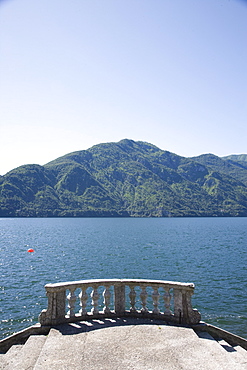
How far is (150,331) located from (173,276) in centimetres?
2569

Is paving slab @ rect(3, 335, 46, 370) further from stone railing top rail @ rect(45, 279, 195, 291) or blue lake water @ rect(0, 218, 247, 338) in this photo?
blue lake water @ rect(0, 218, 247, 338)

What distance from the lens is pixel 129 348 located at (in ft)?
22.8

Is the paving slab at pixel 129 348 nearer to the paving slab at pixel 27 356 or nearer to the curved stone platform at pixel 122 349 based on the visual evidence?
the curved stone platform at pixel 122 349

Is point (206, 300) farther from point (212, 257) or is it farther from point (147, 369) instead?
point (212, 257)

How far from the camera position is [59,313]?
28.3ft

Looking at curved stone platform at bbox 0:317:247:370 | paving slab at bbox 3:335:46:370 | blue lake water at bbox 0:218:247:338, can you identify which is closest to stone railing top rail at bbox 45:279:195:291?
curved stone platform at bbox 0:317:247:370

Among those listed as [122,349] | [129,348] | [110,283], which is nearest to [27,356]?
[122,349]

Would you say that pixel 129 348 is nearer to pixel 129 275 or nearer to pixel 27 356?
pixel 27 356

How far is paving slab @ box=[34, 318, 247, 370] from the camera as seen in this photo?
6.20m

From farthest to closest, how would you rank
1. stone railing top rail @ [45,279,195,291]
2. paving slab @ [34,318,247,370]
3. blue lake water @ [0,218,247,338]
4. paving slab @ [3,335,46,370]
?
blue lake water @ [0,218,247,338]
stone railing top rail @ [45,279,195,291]
paving slab @ [3,335,46,370]
paving slab @ [34,318,247,370]

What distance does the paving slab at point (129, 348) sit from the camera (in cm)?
620

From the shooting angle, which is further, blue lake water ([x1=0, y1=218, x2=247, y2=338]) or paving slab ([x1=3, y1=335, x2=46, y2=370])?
blue lake water ([x1=0, y1=218, x2=247, y2=338])

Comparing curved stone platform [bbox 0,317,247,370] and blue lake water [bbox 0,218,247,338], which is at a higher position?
curved stone platform [bbox 0,317,247,370]

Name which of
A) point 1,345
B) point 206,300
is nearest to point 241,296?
point 206,300
